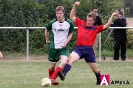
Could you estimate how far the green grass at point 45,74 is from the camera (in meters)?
11.0

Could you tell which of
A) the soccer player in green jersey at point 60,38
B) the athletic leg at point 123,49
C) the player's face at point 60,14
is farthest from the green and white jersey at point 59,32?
the athletic leg at point 123,49

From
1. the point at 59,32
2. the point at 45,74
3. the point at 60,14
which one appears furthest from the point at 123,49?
the point at 60,14

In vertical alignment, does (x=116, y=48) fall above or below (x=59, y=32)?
below

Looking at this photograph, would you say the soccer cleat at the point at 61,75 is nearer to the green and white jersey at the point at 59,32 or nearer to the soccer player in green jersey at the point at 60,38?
the soccer player in green jersey at the point at 60,38

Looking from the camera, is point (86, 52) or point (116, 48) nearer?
point (86, 52)

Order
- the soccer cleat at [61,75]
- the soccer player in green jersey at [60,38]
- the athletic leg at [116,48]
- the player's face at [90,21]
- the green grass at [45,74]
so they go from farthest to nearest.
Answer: the athletic leg at [116,48]
the soccer player in green jersey at [60,38]
the green grass at [45,74]
the player's face at [90,21]
the soccer cleat at [61,75]

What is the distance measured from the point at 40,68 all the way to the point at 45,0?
22.8ft

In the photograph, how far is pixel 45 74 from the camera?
13547mm

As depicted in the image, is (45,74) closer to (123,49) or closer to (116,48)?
(116,48)

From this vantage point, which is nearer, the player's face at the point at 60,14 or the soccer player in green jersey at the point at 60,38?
the player's face at the point at 60,14

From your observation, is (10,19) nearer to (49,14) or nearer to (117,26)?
(49,14)

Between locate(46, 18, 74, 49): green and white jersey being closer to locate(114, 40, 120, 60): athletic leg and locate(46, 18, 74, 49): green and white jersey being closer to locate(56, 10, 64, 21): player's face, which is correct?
locate(56, 10, 64, 21): player's face

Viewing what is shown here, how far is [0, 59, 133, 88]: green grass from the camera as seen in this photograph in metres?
11.0

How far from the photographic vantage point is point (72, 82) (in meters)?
11.5
